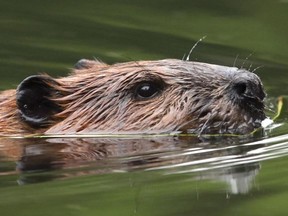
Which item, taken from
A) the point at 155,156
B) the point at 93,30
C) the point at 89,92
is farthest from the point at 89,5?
the point at 155,156

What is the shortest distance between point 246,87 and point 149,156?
0.73m

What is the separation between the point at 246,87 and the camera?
19.8 ft

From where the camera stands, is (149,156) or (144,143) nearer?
(149,156)

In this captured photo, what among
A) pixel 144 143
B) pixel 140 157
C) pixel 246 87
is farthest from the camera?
pixel 144 143

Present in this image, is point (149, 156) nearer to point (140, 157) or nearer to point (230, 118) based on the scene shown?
point (140, 157)

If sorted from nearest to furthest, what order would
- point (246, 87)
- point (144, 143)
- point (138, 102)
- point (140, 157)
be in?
point (140, 157) → point (246, 87) → point (144, 143) → point (138, 102)

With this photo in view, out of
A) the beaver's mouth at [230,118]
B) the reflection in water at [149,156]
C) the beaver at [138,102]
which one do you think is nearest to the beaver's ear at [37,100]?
the beaver at [138,102]

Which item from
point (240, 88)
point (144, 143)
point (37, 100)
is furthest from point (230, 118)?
point (37, 100)

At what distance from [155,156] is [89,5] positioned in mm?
5122

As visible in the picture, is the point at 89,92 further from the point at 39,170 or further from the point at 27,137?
the point at 39,170

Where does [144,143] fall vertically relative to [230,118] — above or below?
below

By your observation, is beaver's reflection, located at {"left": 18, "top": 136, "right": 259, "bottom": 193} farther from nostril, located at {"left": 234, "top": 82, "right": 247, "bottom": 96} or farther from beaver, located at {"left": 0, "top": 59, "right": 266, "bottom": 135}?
nostril, located at {"left": 234, "top": 82, "right": 247, "bottom": 96}

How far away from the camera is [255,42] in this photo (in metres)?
9.52

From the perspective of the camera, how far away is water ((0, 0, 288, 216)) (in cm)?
464
